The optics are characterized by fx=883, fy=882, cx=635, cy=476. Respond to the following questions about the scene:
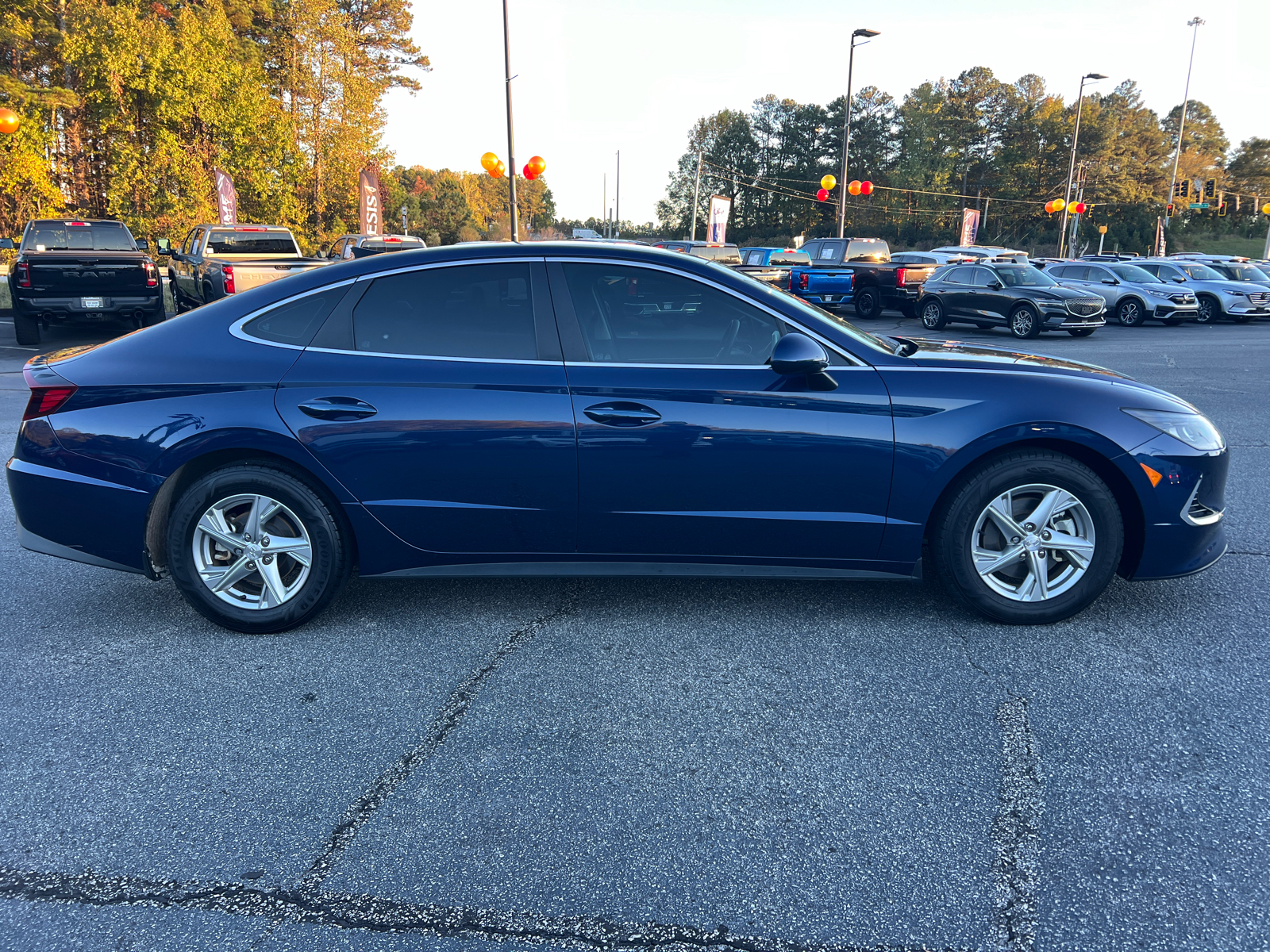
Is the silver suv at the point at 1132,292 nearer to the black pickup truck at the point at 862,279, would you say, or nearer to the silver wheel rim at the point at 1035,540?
the black pickup truck at the point at 862,279

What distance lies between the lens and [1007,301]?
19188 mm

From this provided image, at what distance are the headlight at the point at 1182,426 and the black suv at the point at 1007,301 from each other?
1627 cm

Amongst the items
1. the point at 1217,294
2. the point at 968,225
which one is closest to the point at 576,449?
the point at 1217,294

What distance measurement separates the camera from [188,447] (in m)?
3.68

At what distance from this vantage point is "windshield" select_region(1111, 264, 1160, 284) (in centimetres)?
2386

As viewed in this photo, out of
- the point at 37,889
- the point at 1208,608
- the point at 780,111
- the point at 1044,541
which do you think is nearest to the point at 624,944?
the point at 37,889

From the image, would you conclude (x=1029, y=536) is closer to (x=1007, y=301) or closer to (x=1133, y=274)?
(x=1007, y=301)

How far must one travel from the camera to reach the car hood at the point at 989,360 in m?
3.87

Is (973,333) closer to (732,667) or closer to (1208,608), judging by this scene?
(1208,608)

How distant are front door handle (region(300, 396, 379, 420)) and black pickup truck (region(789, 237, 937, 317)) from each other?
18.5 meters

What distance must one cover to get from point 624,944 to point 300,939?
0.77m

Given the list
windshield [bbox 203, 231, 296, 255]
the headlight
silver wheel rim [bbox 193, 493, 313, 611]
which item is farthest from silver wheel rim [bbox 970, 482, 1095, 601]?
windshield [bbox 203, 231, 296, 255]

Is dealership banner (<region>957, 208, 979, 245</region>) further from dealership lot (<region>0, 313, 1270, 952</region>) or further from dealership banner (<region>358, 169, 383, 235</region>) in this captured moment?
dealership lot (<region>0, 313, 1270, 952</region>)

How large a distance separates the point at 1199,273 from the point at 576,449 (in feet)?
89.6
